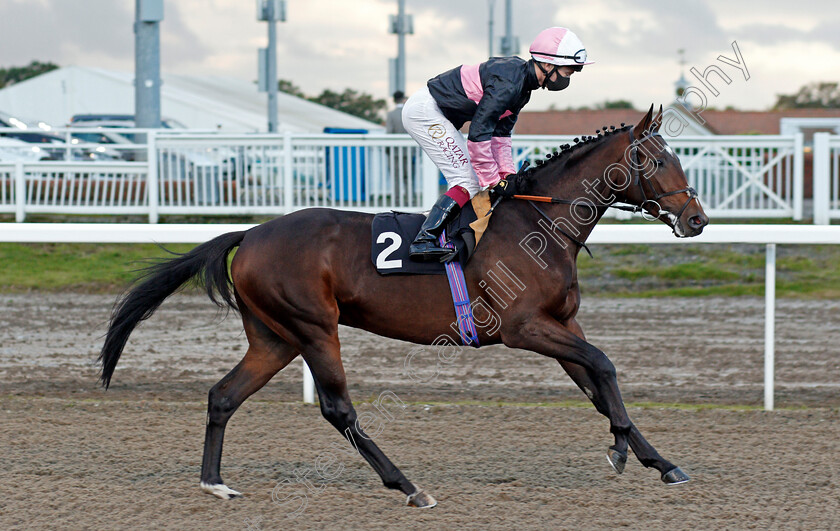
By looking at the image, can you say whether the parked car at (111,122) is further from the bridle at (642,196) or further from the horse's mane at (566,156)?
the bridle at (642,196)

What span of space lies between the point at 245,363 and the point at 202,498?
588 mm

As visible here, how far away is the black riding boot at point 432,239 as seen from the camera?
13.1 feet

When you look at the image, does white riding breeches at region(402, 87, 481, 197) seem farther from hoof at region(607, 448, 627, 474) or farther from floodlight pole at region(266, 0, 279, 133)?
floodlight pole at region(266, 0, 279, 133)

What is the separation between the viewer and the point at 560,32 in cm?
403

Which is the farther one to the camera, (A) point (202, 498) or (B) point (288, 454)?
(B) point (288, 454)

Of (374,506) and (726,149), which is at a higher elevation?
(726,149)

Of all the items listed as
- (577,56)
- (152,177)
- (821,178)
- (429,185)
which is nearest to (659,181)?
(577,56)

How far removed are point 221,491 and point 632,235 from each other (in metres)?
2.81

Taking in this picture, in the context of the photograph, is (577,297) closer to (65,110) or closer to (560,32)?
(560,32)

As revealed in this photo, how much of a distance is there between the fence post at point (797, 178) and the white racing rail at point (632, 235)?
567 cm

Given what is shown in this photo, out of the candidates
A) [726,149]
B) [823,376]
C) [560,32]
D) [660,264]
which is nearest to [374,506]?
[560,32]

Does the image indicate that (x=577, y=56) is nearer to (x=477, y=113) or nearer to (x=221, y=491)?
(x=477, y=113)

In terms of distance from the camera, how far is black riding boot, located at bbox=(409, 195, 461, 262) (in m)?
4.00

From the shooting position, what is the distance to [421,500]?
3.79 metres
